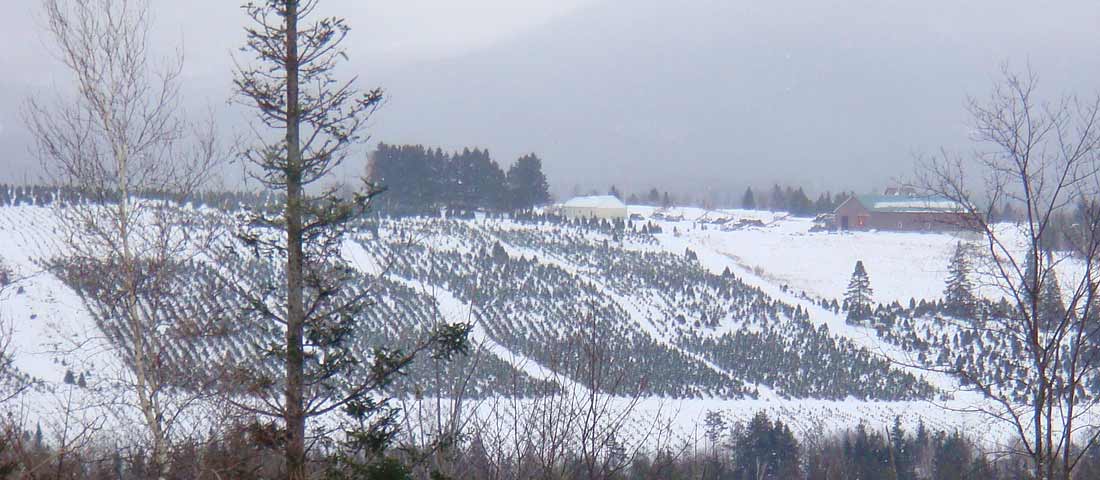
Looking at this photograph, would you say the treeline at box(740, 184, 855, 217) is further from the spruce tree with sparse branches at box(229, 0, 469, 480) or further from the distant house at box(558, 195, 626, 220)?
the spruce tree with sparse branches at box(229, 0, 469, 480)

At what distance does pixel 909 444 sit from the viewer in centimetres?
1895

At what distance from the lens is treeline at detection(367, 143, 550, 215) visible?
2962cm

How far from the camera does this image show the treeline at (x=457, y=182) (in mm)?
29625

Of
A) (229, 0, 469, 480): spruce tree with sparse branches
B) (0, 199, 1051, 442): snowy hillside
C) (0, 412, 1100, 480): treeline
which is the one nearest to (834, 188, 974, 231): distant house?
(0, 199, 1051, 442): snowy hillside

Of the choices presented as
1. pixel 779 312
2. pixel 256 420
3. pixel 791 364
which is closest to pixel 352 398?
pixel 256 420

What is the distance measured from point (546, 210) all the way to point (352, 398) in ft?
125

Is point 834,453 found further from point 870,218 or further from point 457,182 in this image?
point 870,218

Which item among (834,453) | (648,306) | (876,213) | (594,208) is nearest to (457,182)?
(648,306)

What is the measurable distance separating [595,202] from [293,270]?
44625 mm

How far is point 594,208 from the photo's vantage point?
50.4m

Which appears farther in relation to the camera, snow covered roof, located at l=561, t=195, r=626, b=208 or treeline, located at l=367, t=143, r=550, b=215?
snow covered roof, located at l=561, t=195, r=626, b=208

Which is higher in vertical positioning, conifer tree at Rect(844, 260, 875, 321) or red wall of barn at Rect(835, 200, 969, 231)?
red wall of barn at Rect(835, 200, 969, 231)

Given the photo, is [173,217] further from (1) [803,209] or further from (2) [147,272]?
(1) [803,209]

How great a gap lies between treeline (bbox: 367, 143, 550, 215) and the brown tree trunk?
16472mm
